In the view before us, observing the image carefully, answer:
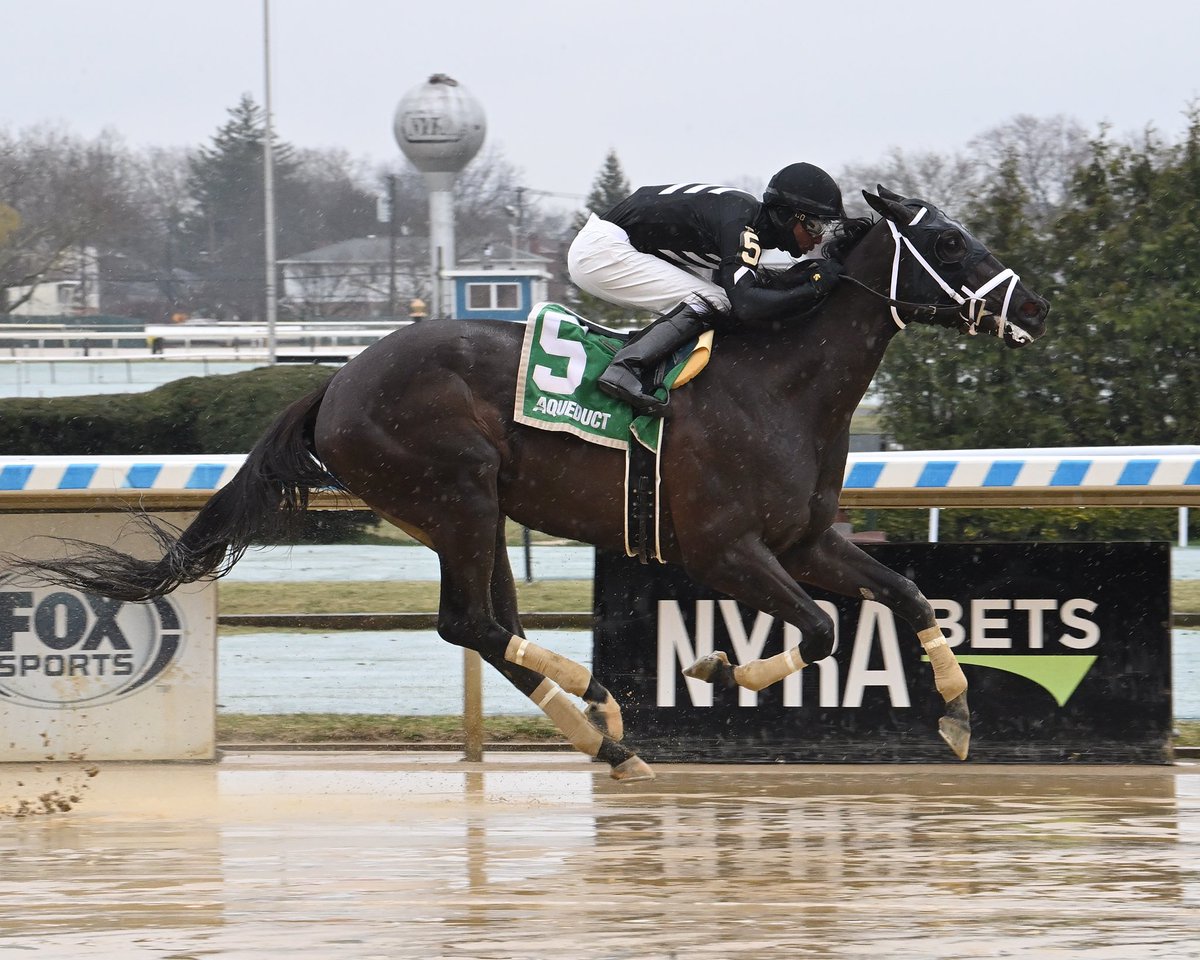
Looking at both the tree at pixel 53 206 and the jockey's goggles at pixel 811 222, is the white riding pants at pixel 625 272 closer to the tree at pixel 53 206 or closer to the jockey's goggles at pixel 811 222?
the jockey's goggles at pixel 811 222

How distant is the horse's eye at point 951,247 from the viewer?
5129 mm

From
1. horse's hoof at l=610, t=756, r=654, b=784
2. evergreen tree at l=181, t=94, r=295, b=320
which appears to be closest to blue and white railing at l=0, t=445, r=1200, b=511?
horse's hoof at l=610, t=756, r=654, b=784

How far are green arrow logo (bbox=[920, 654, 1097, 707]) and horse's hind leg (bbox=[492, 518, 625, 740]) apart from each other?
4.75 ft

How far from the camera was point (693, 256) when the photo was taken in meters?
5.51

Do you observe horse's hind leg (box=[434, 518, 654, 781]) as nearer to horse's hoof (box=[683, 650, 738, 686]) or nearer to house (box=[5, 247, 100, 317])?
horse's hoof (box=[683, 650, 738, 686])

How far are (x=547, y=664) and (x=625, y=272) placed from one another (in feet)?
4.23

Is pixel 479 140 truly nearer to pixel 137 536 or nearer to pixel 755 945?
pixel 137 536

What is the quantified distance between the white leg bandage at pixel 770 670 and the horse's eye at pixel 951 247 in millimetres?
1290

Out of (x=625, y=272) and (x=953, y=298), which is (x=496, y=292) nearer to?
(x=625, y=272)

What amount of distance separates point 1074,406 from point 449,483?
9907 mm

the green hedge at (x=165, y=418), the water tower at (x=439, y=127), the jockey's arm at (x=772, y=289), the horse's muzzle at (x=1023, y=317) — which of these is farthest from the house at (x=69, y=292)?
the horse's muzzle at (x=1023, y=317)

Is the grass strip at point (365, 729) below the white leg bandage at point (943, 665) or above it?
below

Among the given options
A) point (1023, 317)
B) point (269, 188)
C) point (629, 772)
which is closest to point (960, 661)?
point (629, 772)

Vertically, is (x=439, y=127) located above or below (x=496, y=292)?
above
